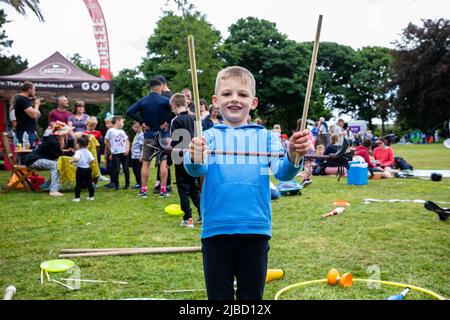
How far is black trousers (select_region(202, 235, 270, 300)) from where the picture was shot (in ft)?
7.98

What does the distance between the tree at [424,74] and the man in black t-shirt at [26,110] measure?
4217 cm

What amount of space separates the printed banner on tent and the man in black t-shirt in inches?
410

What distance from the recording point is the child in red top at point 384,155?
43.5 ft

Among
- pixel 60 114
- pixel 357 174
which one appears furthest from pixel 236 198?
pixel 60 114

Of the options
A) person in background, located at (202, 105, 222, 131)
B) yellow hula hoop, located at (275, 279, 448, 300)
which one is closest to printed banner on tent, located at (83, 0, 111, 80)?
person in background, located at (202, 105, 222, 131)

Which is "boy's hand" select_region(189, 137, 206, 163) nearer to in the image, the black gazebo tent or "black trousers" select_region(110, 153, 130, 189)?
"black trousers" select_region(110, 153, 130, 189)

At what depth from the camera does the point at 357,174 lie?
1114 centimetres

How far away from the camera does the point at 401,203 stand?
7.85 meters

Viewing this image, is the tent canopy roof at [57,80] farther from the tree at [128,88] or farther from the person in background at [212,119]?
the tree at [128,88]

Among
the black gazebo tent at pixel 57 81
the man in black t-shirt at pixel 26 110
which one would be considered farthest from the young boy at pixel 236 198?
the black gazebo tent at pixel 57 81

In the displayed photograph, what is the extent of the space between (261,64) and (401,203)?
38.1 metres

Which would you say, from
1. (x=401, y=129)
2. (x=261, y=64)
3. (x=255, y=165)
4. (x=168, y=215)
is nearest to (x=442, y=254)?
(x=255, y=165)
